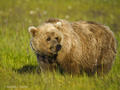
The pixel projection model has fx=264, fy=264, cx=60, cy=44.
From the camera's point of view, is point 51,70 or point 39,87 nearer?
point 39,87

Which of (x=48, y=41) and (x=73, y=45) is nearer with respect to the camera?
(x=48, y=41)

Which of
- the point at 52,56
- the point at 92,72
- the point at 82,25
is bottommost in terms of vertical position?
the point at 92,72

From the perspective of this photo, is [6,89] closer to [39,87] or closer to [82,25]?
[39,87]

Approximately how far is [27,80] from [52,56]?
73 cm

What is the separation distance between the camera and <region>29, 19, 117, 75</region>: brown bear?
534 cm

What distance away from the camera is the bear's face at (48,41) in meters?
5.27

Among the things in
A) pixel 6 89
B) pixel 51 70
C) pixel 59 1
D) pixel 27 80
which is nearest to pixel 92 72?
pixel 51 70

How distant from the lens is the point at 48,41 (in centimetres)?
533

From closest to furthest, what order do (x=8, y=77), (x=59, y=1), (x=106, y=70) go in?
1. (x=8, y=77)
2. (x=106, y=70)
3. (x=59, y=1)

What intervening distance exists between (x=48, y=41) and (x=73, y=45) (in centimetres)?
58

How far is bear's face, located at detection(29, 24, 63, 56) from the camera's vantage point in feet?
17.3

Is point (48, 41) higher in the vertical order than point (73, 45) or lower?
higher

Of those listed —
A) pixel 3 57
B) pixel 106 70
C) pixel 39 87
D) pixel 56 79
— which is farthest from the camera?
pixel 3 57

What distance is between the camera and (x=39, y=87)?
15.5 feet
